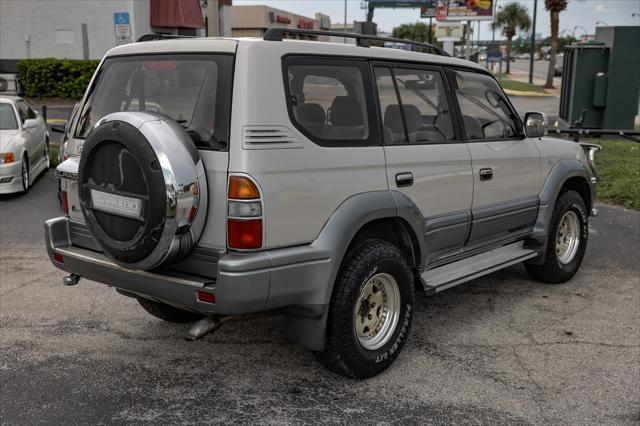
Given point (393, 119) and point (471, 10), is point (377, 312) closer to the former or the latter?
point (393, 119)

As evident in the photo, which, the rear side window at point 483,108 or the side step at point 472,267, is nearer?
the side step at point 472,267

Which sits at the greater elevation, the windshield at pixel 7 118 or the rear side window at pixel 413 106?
the rear side window at pixel 413 106

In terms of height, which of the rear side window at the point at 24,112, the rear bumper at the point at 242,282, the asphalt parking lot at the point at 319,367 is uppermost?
the rear side window at the point at 24,112

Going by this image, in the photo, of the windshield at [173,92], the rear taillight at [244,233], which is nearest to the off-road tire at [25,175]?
the windshield at [173,92]

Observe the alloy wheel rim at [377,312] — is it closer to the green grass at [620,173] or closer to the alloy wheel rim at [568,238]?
the alloy wheel rim at [568,238]

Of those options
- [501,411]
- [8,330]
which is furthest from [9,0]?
[501,411]

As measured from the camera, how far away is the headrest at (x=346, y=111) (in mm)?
4047

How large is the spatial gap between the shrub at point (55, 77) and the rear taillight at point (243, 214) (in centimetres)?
2476

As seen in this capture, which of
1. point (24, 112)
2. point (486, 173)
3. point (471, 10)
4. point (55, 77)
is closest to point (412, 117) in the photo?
point (486, 173)

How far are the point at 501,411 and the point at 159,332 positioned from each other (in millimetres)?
2485

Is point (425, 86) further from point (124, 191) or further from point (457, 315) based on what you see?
point (124, 191)

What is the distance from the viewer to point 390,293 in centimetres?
436

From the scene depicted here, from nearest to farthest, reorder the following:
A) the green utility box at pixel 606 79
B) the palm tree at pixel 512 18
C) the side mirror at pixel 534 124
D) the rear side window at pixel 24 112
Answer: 1. the side mirror at pixel 534 124
2. the rear side window at pixel 24 112
3. the green utility box at pixel 606 79
4. the palm tree at pixel 512 18

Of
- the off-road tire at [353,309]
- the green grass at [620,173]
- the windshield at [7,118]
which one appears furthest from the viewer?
the windshield at [7,118]
